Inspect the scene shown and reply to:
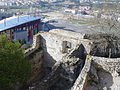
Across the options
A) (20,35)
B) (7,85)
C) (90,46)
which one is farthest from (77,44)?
(20,35)

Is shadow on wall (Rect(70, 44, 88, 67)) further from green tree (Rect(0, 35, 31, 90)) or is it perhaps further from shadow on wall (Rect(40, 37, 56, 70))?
green tree (Rect(0, 35, 31, 90))

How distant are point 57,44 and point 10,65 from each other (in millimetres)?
6567

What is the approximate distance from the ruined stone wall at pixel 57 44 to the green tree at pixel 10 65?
518 cm

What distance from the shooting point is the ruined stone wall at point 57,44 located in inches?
663

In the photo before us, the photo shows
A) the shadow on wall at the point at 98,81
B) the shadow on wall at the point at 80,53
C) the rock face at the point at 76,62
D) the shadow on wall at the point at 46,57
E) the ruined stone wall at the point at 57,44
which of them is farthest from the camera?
the shadow on wall at the point at 46,57

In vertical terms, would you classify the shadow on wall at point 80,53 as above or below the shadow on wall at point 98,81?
above

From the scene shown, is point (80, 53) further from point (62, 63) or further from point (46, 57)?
point (46, 57)

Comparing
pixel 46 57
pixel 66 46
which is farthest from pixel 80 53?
pixel 46 57

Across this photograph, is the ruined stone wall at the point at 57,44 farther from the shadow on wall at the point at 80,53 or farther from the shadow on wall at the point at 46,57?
the shadow on wall at the point at 80,53

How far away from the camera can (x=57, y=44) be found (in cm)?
1739

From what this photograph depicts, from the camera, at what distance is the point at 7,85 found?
11.1 metres

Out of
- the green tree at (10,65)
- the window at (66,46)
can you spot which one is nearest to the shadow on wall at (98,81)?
the green tree at (10,65)

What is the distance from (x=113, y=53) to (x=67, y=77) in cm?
575

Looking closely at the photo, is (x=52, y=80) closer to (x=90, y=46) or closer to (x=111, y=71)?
(x=111, y=71)
